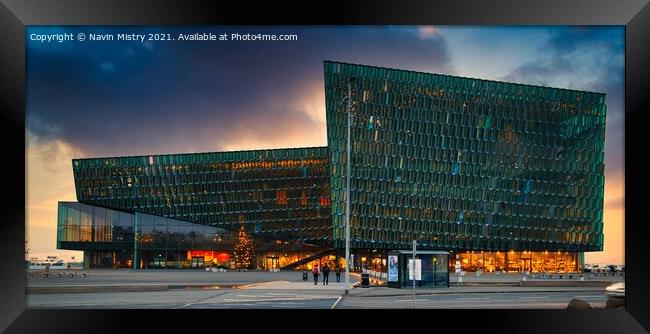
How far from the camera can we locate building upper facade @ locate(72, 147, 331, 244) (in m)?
95.0

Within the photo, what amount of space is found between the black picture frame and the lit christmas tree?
2858 inches

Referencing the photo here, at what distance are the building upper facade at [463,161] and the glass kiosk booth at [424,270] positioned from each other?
44317 mm

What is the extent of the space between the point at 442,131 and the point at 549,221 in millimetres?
18201

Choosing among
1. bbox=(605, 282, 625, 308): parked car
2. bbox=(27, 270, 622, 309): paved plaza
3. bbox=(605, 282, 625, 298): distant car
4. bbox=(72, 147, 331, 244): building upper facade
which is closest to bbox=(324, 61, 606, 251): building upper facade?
bbox=(72, 147, 331, 244): building upper facade

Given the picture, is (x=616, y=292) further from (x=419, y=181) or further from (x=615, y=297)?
(x=419, y=181)

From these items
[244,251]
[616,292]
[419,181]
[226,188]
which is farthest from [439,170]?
[616,292]

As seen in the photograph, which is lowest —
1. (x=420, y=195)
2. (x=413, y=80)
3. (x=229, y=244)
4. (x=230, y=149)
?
(x=229, y=244)

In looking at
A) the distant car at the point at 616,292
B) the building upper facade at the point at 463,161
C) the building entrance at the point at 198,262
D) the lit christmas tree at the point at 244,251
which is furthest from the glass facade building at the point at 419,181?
the distant car at the point at 616,292

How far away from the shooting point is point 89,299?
33.2m
